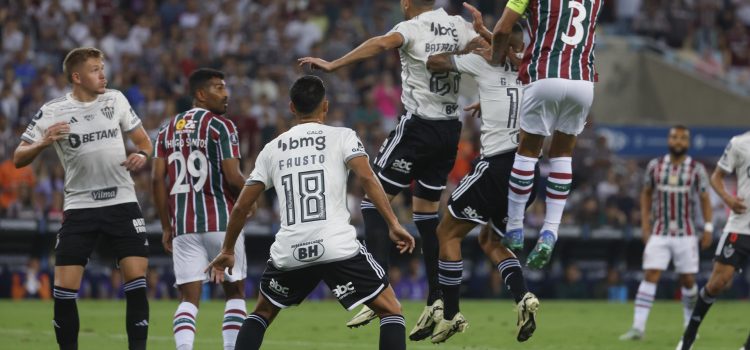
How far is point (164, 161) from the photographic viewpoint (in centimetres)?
1132

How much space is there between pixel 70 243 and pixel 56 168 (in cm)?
1059

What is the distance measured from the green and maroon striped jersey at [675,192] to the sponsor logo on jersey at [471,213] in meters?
6.78

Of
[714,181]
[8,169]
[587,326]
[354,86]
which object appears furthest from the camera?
[354,86]

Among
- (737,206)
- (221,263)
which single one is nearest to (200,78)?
(221,263)

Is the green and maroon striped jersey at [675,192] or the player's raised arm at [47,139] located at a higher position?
the player's raised arm at [47,139]

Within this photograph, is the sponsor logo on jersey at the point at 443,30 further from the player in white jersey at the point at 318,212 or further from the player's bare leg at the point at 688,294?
the player's bare leg at the point at 688,294

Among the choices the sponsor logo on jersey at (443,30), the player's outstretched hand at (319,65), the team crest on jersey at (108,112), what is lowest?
the team crest on jersey at (108,112)

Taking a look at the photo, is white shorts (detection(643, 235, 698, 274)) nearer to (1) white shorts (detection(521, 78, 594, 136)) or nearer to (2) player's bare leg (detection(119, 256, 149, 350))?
(1) white shorts (detection(521, 78, 594, 136))

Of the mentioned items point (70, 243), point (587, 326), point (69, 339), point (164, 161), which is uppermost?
point (164, 161)

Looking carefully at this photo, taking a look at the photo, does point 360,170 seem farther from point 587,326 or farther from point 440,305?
point 587,326

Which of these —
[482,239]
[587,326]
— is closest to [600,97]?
[587,326]

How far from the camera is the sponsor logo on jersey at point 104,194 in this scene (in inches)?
449

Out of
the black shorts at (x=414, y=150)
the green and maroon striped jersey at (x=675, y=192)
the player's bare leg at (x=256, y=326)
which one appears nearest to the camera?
the player's bare leg at (x=256, y=326)

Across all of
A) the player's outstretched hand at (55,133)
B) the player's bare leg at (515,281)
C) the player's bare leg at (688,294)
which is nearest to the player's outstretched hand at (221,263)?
the player's outstretched hand at (55,133)
